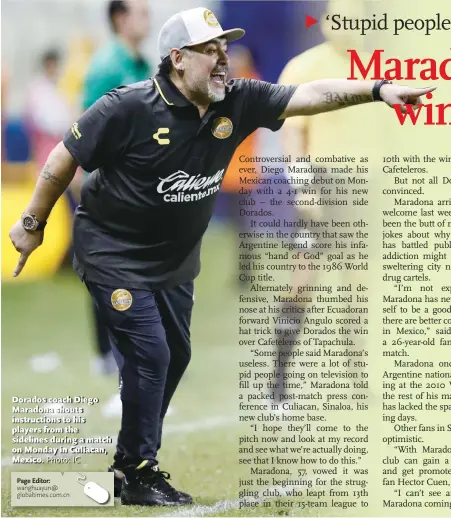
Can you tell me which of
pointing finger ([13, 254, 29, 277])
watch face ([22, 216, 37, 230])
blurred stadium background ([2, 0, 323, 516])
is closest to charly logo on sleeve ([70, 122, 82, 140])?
watch face ([22, 216, 37, 230])

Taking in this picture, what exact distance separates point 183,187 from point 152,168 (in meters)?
0.14

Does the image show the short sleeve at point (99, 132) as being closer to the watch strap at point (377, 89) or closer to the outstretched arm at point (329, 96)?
the outstretched arm at point (329, 96)

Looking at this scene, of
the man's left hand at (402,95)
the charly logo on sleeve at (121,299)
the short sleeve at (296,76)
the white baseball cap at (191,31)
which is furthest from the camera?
the short sleeve at (296,76)

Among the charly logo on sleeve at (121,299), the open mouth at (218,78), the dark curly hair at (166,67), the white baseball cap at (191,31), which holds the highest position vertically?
the white baseball cap at (191,31)

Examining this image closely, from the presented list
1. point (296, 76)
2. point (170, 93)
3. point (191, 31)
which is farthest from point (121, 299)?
point (296, 76)

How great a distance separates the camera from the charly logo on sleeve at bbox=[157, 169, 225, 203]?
390 cm

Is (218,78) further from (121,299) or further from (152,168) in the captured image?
(121,299)

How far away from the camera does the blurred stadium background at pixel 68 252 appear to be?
4414 millimetres

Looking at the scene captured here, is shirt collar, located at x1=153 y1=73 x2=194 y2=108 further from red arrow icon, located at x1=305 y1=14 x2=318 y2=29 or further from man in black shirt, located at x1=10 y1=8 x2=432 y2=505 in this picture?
red arrow icon, located at x1=305 y1=14 x2=318 y2=29

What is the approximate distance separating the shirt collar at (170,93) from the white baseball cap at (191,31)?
11 cm

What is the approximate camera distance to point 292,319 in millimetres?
4434

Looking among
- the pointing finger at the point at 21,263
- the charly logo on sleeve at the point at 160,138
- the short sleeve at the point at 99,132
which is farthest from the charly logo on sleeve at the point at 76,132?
the pointing finger at the point at 21,263

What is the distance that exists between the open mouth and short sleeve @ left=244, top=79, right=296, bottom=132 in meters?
0.16

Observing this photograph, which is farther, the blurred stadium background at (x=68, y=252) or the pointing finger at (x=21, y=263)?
the blurred stadium background at (x=68, y=252)
